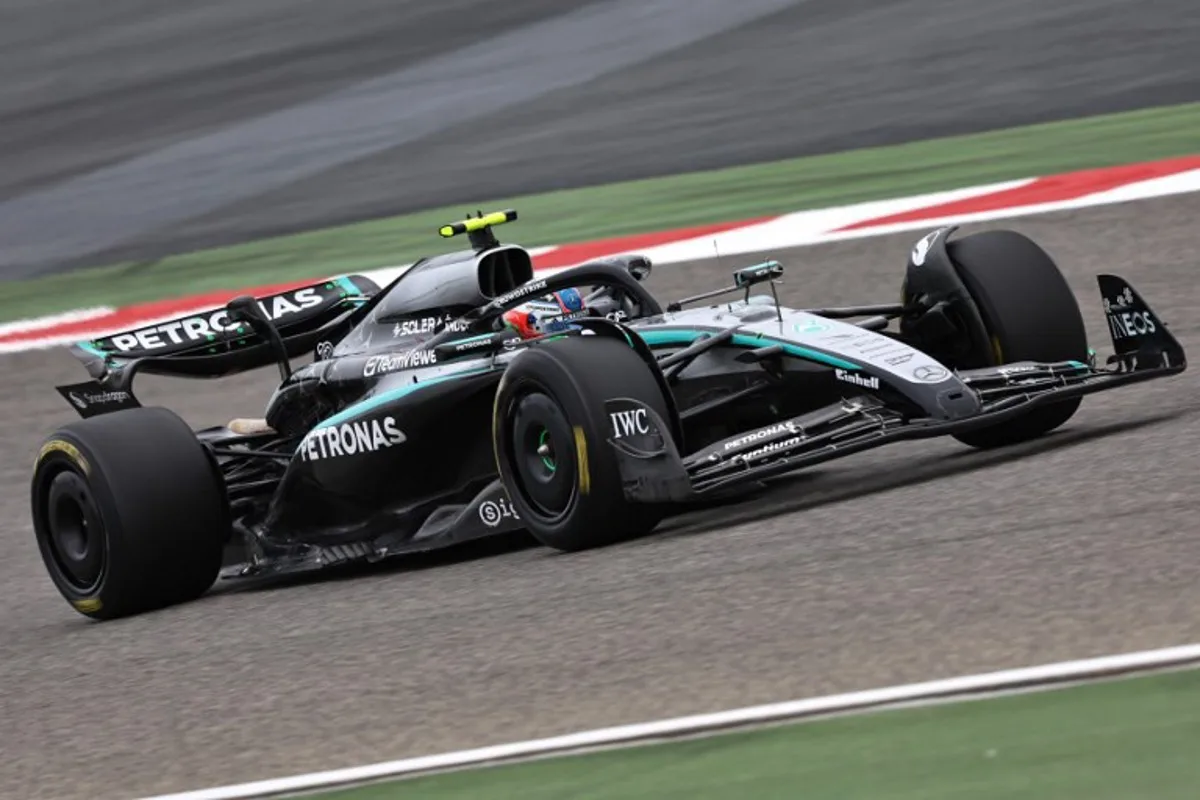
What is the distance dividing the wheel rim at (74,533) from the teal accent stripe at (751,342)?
1.96m

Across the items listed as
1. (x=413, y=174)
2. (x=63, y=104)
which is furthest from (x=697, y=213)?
(x=63, y=104)

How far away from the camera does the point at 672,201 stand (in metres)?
14.7

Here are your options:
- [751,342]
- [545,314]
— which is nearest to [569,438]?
[751,342]

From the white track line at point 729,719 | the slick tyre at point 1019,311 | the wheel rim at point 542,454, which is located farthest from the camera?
the slick tyre at point 1019,311

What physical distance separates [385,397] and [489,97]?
1092 cm

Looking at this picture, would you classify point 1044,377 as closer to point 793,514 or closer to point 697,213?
point 793,514

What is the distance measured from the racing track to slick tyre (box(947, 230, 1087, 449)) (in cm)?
15

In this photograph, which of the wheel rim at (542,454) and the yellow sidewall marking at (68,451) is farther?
the yellow sidewall marking at (68,451)

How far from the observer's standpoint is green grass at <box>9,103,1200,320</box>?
45.5 ft

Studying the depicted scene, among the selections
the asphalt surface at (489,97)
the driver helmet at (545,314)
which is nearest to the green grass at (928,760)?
the driver helmet at (545,314)

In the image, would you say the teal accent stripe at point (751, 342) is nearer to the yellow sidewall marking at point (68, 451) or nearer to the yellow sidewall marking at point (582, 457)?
the yellow sidewall marking at point (582, 457)

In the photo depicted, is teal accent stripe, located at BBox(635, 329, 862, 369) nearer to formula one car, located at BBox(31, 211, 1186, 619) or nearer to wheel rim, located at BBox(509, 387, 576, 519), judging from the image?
formula one car, located at BBox(31, 211, 1186, 619)

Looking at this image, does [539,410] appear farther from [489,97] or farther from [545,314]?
[489,97]

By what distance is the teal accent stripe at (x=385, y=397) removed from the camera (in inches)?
306
